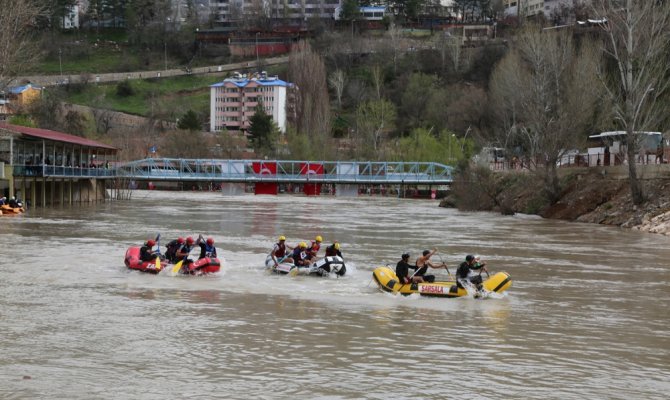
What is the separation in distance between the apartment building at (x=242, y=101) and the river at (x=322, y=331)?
12230 centimetres

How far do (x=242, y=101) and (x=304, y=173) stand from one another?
55.0 meters

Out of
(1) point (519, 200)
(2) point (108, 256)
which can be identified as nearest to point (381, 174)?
(1) point (519, 200)

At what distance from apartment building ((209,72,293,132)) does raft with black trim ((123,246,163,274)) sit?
129m

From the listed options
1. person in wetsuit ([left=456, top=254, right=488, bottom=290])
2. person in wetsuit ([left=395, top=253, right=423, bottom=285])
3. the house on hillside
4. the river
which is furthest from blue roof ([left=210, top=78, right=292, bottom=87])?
person in wetsuit ([left=456, top=254, right=488, bottom=290])

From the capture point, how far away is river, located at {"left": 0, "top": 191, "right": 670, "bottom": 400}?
15062 mm

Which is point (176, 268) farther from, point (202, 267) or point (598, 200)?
point (598, 200)

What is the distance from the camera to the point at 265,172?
10588 centimetres

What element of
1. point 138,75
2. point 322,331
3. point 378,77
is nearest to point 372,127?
point 378,77

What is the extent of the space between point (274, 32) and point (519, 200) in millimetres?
133170

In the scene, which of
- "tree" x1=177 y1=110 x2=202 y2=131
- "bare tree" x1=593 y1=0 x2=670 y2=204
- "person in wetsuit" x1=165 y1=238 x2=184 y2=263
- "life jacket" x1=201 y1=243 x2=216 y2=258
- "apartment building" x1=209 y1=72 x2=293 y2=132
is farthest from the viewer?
"apartment building" x1=209 y1=72 x2=293 y2=132

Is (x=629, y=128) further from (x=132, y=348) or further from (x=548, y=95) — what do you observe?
(x=132, y=348)

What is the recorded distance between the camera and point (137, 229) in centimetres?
4425

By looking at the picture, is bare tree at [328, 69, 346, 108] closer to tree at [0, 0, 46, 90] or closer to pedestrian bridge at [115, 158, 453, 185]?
pedestrian bridge at [115, 158, 453, 185]

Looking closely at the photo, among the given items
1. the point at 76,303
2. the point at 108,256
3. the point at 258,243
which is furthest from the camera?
the point at 258,243
